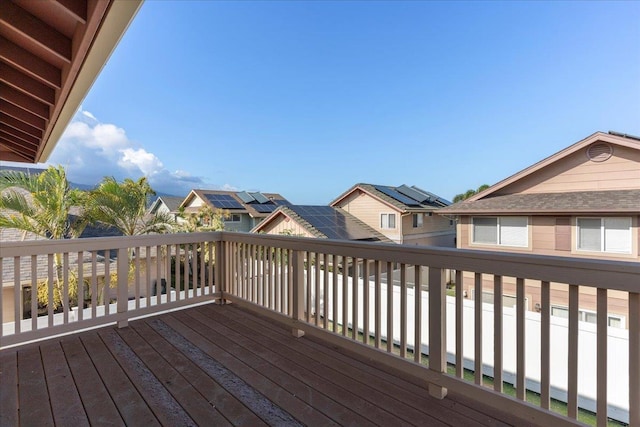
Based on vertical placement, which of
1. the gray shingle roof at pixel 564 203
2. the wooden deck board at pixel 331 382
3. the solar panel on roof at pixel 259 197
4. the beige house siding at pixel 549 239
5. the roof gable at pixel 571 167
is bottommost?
the wooden deck board at pixel 331 382

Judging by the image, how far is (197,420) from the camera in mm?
Answer: 1758

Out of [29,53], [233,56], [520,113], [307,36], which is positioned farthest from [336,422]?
[233,56]

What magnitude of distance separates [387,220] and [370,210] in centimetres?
66

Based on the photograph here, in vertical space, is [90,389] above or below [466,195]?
below

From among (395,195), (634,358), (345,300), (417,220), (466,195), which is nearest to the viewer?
(634,358)

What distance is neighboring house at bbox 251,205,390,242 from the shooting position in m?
10.7

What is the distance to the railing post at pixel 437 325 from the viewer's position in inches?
78.2

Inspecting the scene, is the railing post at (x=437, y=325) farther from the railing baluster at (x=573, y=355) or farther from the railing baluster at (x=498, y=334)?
the railing baluster at (x=573, y=355)

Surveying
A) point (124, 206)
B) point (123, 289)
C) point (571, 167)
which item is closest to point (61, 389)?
point (123, 289)

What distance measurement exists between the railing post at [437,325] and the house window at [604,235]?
256 cm

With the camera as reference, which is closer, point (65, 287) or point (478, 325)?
point (478, 325)

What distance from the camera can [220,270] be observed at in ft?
12.8

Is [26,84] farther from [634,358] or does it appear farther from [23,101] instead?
[634,358]

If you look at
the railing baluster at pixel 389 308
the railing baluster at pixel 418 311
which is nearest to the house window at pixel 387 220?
the railing baluster at pixel 389 308
